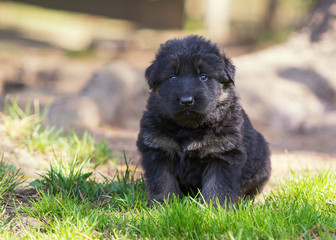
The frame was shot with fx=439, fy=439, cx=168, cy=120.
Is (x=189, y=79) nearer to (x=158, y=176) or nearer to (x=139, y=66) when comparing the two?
(x=158, y=176)

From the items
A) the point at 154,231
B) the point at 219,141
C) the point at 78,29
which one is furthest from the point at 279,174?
the point at 78,29

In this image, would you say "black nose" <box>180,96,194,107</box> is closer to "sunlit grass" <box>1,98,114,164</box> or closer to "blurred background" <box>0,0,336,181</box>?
"blurred background" <box>0,0,336,181</box>

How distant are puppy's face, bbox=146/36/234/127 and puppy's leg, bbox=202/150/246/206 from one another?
34 cm

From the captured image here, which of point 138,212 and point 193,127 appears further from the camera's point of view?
point 193,127

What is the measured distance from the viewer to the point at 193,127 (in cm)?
320

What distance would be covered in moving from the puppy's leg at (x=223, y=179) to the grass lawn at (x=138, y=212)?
→ 0.38 ft

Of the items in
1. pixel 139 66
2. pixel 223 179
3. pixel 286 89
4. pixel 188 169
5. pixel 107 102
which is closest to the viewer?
pixel 223 179

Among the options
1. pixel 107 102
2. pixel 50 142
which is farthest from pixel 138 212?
pixel 107 102

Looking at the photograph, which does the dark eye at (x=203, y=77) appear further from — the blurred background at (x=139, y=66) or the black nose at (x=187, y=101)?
the blurred background at (x=139, y=66)

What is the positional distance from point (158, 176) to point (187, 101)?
611 mm

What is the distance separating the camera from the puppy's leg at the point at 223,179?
3096 millimetres

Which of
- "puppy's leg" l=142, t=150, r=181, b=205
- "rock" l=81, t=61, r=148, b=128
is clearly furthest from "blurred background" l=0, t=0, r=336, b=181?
"puppy's leg" l=142, t=150, r=181, b=205

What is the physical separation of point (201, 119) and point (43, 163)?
177cm

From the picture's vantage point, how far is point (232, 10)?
904 inches
